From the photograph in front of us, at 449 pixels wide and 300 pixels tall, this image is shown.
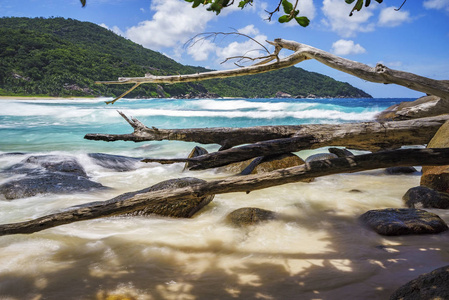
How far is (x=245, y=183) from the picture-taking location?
7.72ft

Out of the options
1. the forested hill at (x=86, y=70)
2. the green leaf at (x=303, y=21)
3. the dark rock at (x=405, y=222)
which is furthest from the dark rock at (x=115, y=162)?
the forested hill at (x=86, y=70)

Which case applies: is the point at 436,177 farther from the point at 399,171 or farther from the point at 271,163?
the point at 271,163

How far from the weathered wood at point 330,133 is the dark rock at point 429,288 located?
2.03m

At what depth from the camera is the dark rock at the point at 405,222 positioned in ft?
10.5

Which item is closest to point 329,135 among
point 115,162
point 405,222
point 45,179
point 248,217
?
point 405,222

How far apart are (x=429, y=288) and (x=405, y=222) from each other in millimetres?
1942

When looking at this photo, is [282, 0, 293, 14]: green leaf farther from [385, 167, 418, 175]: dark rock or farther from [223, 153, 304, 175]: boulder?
[385, 167, 418, 175]: dark rock

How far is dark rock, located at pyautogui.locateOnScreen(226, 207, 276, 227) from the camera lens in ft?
12.3

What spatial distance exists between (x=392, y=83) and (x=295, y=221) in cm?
221

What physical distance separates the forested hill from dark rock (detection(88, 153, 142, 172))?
19.9 metres

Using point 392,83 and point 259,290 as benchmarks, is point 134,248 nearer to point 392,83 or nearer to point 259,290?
point 259,290

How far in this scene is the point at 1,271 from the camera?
2.65m

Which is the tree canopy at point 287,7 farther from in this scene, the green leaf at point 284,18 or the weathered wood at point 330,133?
the weathered wood at point 330,133

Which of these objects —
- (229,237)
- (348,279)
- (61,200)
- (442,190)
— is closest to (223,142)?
(229,237)
